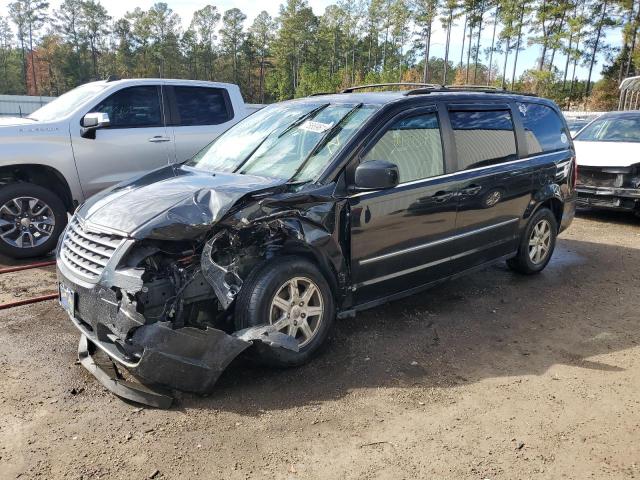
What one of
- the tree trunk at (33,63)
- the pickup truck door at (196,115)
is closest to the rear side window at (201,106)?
the pickup truck door at (196,115)

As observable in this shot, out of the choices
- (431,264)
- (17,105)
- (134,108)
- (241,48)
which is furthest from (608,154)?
(241,48)

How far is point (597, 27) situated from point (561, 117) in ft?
146

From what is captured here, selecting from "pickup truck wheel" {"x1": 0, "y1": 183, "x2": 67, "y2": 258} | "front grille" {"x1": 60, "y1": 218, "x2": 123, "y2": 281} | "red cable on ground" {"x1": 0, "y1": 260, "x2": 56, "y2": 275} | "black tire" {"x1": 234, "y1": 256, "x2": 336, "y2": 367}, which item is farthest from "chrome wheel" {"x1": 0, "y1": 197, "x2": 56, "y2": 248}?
"black tire" {"x1": 234, "y1": 256, "x2": 336, "y2": 367}

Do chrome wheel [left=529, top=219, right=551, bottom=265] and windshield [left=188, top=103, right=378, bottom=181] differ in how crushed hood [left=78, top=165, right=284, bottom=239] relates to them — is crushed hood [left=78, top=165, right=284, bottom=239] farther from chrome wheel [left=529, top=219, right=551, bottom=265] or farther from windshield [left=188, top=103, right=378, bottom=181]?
chrome wheel [left=529, top=219, right=551, bottom=265]

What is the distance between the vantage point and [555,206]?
583 cm

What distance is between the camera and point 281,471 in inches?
103

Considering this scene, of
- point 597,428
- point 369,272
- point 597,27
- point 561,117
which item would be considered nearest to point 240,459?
point 369,272

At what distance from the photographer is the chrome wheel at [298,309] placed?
135 inches

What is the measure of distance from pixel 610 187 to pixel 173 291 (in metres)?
7.79

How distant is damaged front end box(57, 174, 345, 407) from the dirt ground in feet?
0.87

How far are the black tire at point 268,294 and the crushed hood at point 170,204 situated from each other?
47 cm

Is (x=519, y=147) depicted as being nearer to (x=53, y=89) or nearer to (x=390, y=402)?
(x=390, y=402)

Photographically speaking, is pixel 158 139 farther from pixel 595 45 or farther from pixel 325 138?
pixel 595 45

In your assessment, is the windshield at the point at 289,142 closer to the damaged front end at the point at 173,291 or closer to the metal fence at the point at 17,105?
the damaged front end at the point at 173,291
